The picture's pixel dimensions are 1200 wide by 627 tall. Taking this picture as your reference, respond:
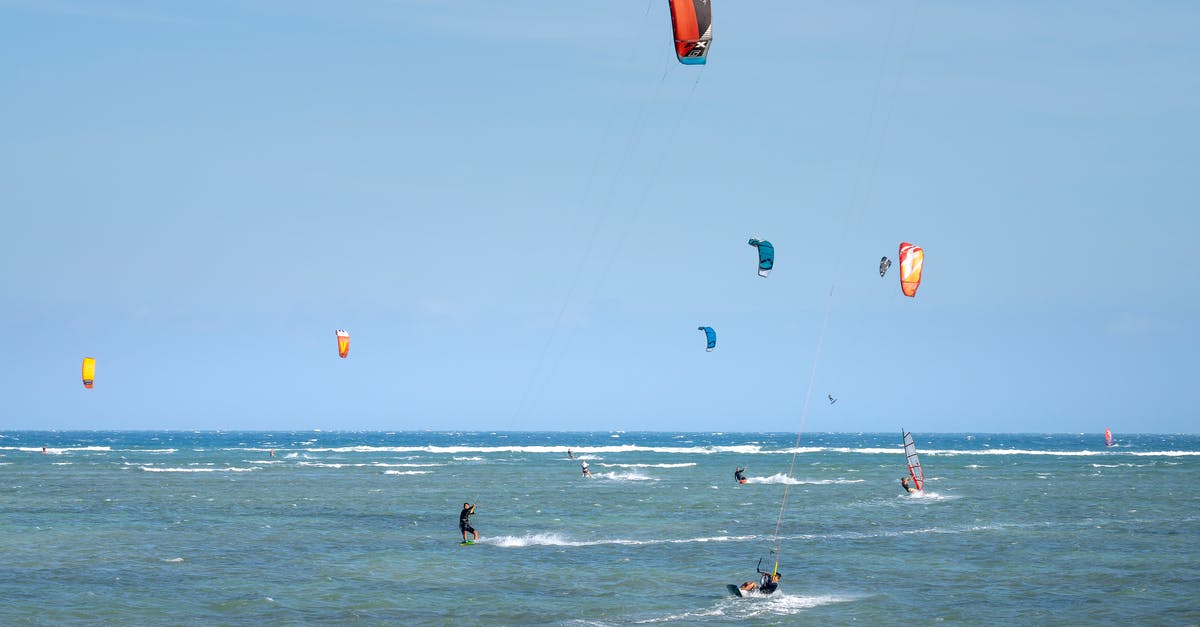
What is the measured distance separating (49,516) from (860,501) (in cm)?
3383

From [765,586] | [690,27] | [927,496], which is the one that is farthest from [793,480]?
[690,27]

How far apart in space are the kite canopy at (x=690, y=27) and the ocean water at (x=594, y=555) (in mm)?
11272

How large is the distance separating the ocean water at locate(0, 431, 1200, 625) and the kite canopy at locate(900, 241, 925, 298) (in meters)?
8.27

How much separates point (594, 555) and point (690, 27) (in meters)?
17.1

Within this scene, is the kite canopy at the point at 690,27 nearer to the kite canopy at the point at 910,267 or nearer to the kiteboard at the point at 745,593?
the kiteboard at the point at 745,593

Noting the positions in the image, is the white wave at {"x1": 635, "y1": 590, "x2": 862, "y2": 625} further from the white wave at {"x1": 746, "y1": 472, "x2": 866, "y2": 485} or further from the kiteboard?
the white wave at {"x1": 746, "y1": 472, "x2": 866, "y2": 485}

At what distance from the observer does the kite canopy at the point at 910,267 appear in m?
41.8

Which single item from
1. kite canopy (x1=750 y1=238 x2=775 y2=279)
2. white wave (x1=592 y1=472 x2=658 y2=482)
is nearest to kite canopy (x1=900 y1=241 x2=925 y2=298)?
kite canopy (x1=750 y1=238 x2=775 y2=279)

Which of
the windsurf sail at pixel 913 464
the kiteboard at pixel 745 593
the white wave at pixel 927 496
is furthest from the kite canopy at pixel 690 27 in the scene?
the white wave at pixel 927 496

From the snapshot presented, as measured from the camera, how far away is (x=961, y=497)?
58344 millimetres

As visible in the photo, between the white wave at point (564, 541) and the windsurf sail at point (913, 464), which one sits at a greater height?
the windsurf sail at point (913, 464)

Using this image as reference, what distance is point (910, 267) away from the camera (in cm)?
4225

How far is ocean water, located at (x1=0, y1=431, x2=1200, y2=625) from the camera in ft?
85.6

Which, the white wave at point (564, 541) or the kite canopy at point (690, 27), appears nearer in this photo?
the kite canopy at point (690, 27)
